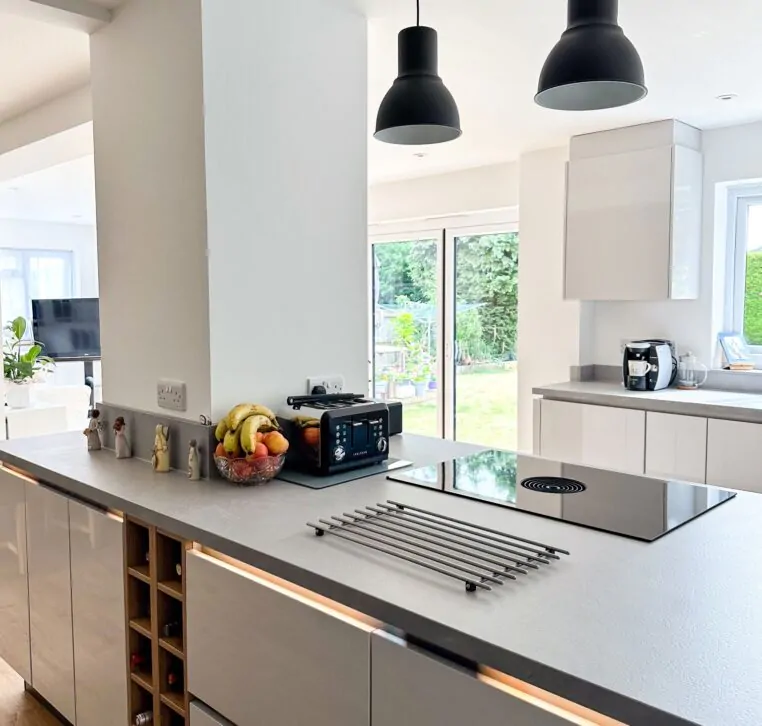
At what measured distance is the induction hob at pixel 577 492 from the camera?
1545mm

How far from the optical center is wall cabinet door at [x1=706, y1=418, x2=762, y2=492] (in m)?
3.09

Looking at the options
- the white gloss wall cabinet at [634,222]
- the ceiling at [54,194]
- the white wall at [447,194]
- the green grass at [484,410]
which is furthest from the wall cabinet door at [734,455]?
the ceiling at [54,194]

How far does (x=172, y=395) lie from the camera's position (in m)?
2.17

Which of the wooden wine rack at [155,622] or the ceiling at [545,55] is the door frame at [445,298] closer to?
the ceiling at [545,55]

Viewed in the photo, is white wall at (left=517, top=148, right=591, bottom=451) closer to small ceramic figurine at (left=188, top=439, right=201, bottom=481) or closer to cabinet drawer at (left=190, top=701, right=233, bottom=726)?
small ceramic figurine at (left=188, top=439, right=201, bottom=481)

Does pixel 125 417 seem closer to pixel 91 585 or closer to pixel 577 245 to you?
pixel 91 585

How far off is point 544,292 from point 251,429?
2.89 metres

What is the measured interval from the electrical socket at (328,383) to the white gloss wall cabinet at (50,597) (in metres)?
0.80

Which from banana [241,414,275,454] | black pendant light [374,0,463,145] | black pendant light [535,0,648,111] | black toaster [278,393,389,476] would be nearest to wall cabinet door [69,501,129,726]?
banana [241,414,275,454]

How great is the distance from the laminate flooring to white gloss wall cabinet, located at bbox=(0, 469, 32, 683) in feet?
0.39

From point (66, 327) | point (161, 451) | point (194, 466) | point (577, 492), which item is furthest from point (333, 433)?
point (66, 327)

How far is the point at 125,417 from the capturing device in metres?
2.36

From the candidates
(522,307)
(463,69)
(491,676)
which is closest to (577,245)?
(522,307)

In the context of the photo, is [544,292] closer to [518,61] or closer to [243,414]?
[518,61]
